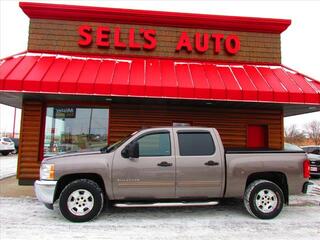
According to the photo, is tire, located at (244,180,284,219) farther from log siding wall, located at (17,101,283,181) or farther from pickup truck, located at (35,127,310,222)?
log siding wall, located at (17,101,283,181)

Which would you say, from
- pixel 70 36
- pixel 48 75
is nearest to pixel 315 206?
pixel 48 75

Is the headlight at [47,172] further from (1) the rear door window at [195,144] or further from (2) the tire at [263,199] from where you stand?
(2) the tire at [263,199]

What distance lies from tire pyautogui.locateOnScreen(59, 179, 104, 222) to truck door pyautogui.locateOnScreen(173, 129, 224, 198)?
1.68 meters

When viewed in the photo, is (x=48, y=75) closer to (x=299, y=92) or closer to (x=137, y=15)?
(x=137, y=15)

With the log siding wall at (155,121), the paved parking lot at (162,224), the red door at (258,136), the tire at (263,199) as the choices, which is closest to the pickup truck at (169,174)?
the tire at (263,199)

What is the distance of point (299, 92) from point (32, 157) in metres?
8.48

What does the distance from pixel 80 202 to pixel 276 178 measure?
4.35 meters

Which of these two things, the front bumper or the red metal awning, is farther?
the red metal awning

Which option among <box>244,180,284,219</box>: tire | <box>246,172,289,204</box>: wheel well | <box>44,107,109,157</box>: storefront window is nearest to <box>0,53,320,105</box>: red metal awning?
<box>44,107,109,157</box>: storefront window

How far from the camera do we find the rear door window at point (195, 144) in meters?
7.04

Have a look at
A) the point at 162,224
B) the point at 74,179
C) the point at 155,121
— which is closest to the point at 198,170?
the point at 162,224

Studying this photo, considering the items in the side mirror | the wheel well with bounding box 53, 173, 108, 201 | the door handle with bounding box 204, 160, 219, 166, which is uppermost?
the side mirror

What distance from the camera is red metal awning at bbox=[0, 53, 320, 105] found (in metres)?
8.84

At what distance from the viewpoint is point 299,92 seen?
9.48 metres
